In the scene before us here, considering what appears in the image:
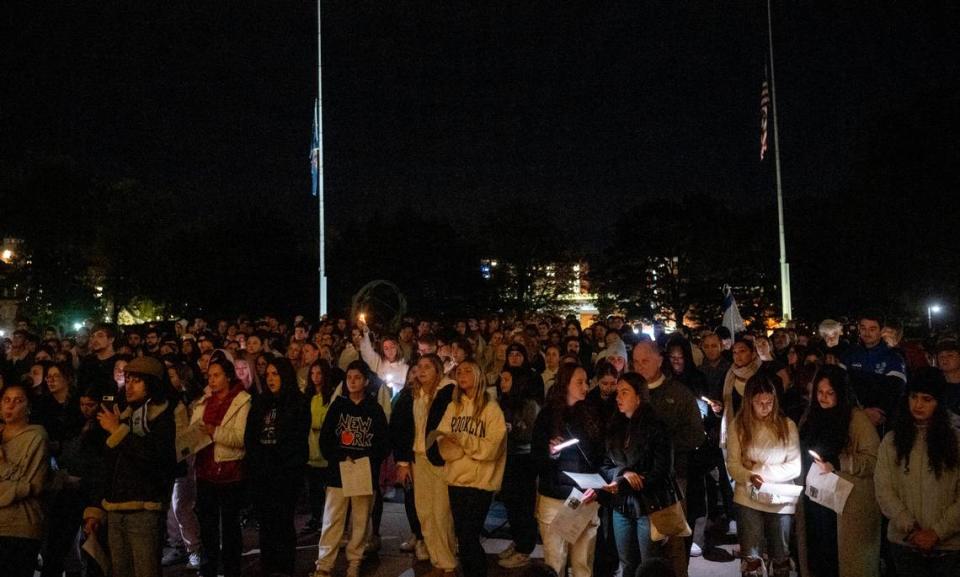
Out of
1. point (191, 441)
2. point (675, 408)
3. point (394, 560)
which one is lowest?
point (394, 560)

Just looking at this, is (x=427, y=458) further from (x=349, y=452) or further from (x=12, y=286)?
(x=12, y=286)

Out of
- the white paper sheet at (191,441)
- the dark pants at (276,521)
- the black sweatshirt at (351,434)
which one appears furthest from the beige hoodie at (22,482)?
the black sweatshirt at (351,434)

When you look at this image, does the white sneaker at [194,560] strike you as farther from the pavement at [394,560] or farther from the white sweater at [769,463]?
the white sweater at [769,463]

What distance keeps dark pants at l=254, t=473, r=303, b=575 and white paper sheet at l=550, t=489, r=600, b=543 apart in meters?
2.50

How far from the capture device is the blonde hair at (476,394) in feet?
20.3

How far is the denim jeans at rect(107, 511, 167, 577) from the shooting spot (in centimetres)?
530

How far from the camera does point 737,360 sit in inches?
297

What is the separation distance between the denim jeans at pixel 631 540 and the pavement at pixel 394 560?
1.09 metres

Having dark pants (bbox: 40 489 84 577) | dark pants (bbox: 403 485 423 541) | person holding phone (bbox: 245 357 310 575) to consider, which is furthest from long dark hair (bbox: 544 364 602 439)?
dark pants (bbox: 40 489 84 577)

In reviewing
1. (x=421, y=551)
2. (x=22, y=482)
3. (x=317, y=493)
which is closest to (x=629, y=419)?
(x=421, y=551)

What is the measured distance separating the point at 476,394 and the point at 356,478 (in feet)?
4.75

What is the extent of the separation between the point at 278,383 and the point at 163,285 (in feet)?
120

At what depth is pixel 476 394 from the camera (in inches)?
245

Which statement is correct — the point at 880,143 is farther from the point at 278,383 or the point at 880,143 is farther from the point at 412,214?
the point at 278,383
